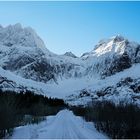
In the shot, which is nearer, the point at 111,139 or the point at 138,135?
the point at 111,139

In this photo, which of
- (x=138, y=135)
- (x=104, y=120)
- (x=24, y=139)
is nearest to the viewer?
(x=24, y=139)

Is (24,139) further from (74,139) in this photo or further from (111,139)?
(111,139)

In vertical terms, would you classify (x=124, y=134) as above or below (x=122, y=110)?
below

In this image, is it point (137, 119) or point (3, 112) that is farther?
point (137, 119)

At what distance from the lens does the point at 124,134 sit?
2472 cm

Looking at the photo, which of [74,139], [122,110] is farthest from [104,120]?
[74,139]

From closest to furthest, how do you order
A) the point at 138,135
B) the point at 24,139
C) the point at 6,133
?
the point at 24,139
the point at 138,135
the point at 6,133

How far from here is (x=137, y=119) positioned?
27422mm

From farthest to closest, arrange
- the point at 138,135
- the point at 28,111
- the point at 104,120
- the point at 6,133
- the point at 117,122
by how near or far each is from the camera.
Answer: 1. the point at 28,111
2. the point at 104,120
3. the point at 117,122
4. the point at 6,133
5. the point at 138,135

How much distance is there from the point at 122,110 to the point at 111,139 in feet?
26.9

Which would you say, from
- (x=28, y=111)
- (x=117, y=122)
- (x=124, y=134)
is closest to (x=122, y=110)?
(x=117, y=122)

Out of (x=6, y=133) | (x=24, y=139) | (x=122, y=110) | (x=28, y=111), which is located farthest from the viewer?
(x=28, y=111)

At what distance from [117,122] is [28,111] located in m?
41.9

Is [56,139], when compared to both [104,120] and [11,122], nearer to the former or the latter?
[11,122]
